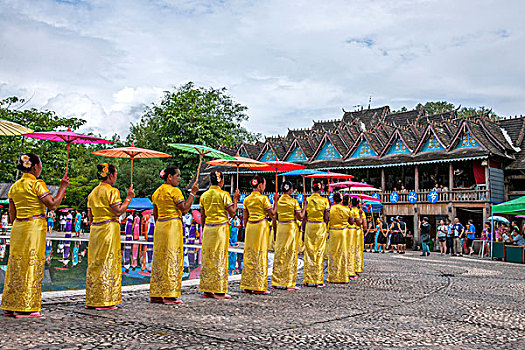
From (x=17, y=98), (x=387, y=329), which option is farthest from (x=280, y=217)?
(x=17, y=98)

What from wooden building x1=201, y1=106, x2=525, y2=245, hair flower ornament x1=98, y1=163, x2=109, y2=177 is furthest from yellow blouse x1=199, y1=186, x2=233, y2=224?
wooden building x1=201, y1=106, x2=525, y2=245

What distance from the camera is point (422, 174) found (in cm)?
3180

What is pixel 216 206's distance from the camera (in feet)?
25.3

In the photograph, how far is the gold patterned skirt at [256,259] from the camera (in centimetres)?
808

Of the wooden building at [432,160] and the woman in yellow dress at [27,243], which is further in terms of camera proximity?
the wooden building at [432,160]

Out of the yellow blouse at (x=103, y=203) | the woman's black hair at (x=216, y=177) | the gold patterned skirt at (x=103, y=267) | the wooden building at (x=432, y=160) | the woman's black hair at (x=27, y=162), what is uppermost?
the wooden building at (x=432, y=160)

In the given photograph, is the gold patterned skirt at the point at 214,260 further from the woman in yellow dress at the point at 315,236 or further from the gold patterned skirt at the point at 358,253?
the gold patterned skirt at the point at 358,253

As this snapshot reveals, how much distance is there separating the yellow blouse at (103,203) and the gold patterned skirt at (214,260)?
1.73 metres

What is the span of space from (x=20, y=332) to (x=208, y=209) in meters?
3.44

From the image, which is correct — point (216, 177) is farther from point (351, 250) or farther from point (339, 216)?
point (351, 250)

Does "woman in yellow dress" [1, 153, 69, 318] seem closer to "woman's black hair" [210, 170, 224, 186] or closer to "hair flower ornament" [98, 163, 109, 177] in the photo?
"hair flower ornament" [98, 163, 109, 177]

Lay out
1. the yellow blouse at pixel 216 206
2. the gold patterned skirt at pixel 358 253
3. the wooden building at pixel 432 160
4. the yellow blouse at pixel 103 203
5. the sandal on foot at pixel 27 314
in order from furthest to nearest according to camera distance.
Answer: the wooden building at pixel 432 160 < the gold patterned skirt at pixel 358 253 < the yellow blouse at pixel 216 206 < the yellow blouse at pixel 103 203 < the sandal on foot at pixel 27 314

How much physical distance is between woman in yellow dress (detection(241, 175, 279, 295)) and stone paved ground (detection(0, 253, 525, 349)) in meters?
0.27

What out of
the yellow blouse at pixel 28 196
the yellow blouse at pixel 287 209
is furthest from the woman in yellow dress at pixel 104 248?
the yellow blouse at pixel 287 209
